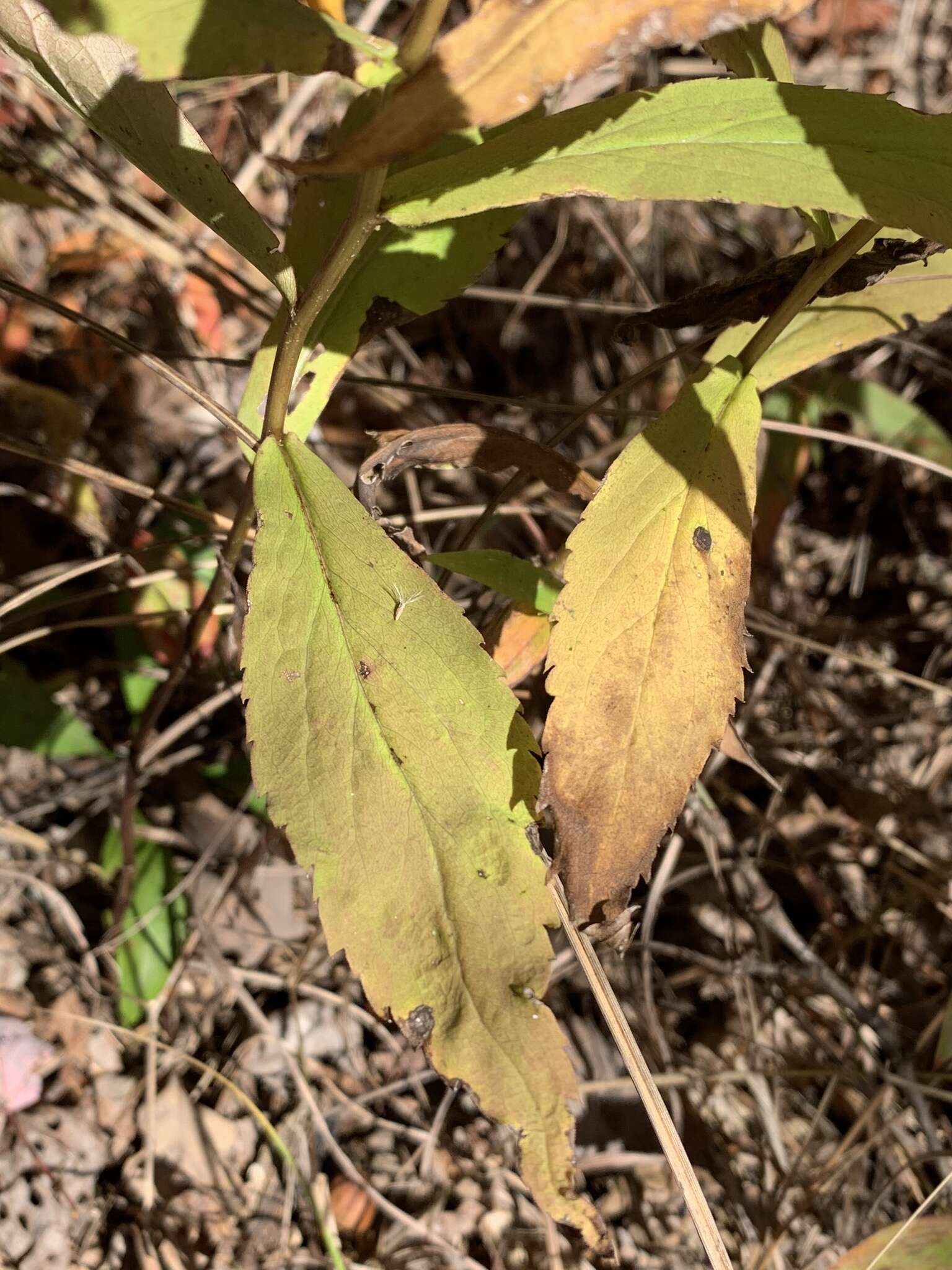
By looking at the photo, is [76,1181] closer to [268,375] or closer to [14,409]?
[268,375]

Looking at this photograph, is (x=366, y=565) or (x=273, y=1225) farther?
(x=273, y=1225)

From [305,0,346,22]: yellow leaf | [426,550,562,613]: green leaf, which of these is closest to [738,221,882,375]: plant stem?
[426,550,562,613]: green leaf

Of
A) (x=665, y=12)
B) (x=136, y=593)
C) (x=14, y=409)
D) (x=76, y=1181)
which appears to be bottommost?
(x=76, y=1181)

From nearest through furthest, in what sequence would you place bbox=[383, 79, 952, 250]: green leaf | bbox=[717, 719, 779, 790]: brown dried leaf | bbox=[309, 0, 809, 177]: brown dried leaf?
bbox=[309, 0, 809, 177]: brown dried leaf → bbox=[383, 79, 952, 250]: green leaf → bbox=[717, 719, 779, 790]: brown dried leaf

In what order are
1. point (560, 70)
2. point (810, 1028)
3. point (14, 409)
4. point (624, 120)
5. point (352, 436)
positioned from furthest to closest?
point (352, 436) → point (14, 409) → point (810, 1028) → point (624, 120) → point (560, 70)

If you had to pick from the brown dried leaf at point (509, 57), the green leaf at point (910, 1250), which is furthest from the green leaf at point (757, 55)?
the green leaf at point (910, 1250)

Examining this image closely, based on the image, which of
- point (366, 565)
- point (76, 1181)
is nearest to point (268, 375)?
point (366, 565)

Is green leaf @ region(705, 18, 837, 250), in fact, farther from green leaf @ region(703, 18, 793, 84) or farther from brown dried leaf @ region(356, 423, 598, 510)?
brown dried leaf @ region(356, 423, 598, 510)
